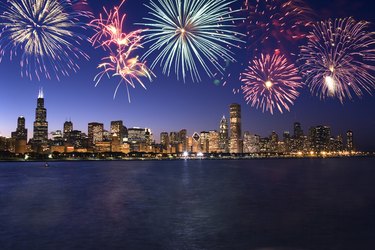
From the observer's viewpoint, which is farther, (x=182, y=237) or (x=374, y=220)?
(x=374, y=220)

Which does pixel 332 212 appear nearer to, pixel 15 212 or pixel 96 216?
pixel 96 216

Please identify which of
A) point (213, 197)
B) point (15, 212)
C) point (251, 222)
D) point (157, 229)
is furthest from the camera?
point (213, 197)

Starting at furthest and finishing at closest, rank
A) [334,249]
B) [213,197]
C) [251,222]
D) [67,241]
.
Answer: [213,197] → [251,222] → [67,241] → [334,249]

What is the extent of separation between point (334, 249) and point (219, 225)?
1016cm

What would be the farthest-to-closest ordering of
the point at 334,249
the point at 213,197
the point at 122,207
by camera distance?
the point at 213,197, the point at 122,207, the point at 334,249

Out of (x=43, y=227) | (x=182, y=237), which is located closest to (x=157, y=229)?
(x=182, y=237)

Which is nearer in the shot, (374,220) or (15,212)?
(374,220)

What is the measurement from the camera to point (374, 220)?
33969 millimetres

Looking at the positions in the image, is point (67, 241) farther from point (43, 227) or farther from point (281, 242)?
point (281, 242)

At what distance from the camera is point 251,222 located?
33188 millimetres

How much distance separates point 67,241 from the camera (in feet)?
85.7

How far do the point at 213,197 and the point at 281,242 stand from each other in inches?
1148

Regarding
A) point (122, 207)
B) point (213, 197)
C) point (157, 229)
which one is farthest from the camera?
point (213, 197)

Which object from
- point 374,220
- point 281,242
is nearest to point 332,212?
point 374,220
